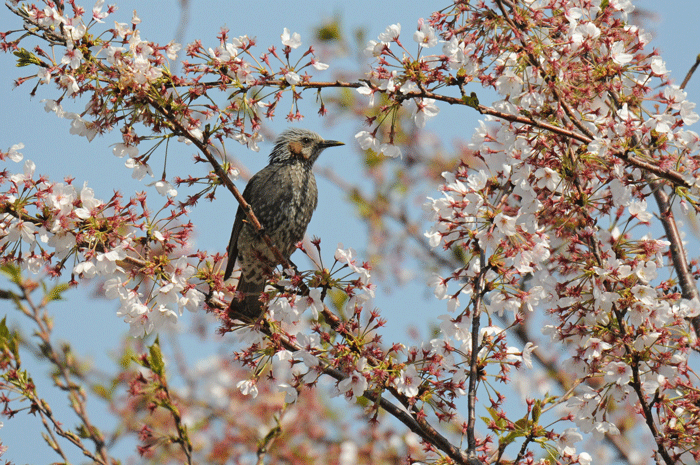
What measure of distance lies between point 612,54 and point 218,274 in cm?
210

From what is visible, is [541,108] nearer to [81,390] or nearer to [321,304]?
[321,304]

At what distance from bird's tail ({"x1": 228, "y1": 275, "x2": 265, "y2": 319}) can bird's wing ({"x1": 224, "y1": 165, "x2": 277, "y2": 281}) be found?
8.5 inches

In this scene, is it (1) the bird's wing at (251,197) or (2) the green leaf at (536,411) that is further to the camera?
(1) the bird's wing at (251,197)

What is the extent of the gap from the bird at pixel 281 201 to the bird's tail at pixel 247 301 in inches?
0.5

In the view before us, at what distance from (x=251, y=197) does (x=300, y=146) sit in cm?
69

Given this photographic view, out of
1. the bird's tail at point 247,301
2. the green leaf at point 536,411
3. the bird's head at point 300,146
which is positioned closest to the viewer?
the green leaf at point 536,411

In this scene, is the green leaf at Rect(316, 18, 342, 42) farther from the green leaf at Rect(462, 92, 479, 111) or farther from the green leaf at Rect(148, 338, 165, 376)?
the green leaf at Rect(462, 92, 479, 111)

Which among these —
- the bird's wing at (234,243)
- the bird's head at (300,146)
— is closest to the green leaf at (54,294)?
the bird's wing at (234,243)

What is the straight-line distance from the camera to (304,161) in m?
5.97

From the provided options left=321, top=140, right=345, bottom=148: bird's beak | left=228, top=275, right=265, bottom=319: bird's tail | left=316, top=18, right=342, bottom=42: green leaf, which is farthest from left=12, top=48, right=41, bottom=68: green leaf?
left=316, top=18, right=342, bottom=42: green leaf

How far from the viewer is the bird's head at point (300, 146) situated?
235 inches

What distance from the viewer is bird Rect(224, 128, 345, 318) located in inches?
207

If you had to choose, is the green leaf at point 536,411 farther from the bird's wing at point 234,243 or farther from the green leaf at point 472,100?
the bird's wing at point 234,243

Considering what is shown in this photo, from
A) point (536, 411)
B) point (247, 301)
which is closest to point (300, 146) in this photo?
point (247, 301)
